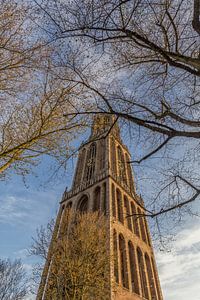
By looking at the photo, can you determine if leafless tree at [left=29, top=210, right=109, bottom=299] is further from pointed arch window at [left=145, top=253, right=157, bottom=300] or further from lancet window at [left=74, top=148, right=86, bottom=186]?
lancet window at [left=74, top=148, right=86, bottom=186]

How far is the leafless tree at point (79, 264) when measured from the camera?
34.1 feet

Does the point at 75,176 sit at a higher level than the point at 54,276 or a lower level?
higher

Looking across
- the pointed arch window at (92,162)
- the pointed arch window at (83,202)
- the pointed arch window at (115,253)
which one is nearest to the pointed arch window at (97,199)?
the pointed arch window at (83,202)

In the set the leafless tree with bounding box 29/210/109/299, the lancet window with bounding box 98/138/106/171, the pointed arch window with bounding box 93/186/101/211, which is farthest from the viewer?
the lancet window with bounding box 98/138/106/171

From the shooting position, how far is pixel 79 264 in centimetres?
1097

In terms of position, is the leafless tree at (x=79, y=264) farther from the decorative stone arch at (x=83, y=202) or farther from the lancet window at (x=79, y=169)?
the lancet window at (x=79, y=169)

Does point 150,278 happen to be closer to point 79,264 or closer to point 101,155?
point 79,264

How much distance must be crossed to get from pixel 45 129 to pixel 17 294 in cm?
1963

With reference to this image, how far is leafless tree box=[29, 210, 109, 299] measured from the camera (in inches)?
409

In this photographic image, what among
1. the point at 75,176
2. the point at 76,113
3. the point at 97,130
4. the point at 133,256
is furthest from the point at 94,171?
the point at 76,113

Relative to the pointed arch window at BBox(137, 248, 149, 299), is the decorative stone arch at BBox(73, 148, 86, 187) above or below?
above

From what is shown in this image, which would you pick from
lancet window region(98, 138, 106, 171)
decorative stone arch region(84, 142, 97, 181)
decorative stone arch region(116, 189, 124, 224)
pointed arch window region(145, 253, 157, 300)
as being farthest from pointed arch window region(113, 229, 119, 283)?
decorative stone arch region(84, 142, 97, 181)

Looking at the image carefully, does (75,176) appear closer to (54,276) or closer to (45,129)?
(54,276)

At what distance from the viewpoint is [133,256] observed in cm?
1814
